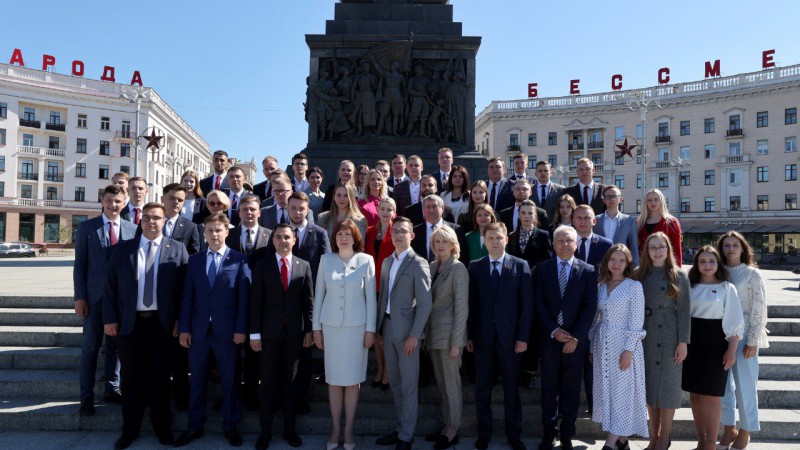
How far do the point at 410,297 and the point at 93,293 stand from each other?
133 inches

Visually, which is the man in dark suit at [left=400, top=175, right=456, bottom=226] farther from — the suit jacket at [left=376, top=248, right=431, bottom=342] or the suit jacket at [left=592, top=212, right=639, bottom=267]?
the suit jacket at [left=592, top=212, right=639, bottom=267]

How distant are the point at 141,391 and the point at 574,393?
4.18 metres

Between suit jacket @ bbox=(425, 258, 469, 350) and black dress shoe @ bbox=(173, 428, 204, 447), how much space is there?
2416mm

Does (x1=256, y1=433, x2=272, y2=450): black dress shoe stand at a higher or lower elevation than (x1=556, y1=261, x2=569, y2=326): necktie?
lower

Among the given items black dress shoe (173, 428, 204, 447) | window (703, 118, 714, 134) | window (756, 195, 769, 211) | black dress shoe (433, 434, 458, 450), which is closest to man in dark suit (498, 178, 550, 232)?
black dress shoe (433, 434, 458, 450)

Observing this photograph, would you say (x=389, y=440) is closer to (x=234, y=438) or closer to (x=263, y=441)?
(x=263, y=441)

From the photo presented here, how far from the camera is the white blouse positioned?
5.02 metres

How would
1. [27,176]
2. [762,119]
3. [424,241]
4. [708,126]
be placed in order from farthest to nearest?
[708,126], [27,176], [762,119], [424,241]

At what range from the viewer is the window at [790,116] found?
168 ft

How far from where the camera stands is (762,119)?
53531 millimetres

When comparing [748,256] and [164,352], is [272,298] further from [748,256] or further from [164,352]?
[748,256]

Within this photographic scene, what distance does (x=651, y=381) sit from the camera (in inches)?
200

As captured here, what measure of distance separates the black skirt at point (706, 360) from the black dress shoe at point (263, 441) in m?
3.99

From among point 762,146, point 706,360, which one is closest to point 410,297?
point 706,360
